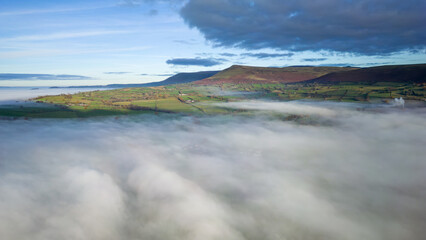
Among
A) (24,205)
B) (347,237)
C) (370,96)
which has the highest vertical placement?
(370,96)

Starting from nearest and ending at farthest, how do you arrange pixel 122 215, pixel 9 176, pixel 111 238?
pixel 111 238, pixel 122 215, pixel 9 176

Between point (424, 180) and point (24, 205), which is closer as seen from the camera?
point (24, 205)

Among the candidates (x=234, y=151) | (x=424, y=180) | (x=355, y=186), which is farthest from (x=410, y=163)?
(x=234, y=151)

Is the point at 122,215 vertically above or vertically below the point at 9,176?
below

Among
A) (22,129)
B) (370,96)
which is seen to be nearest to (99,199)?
(22,129)

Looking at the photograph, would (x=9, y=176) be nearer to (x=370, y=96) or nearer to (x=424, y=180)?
(x=424, y=180)

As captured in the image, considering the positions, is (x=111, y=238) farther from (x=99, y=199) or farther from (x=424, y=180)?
(x=424, y=180)

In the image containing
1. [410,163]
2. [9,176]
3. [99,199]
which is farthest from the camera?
[410,163]

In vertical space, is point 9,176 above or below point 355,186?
above

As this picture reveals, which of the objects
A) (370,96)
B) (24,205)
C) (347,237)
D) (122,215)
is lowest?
(347,237)
